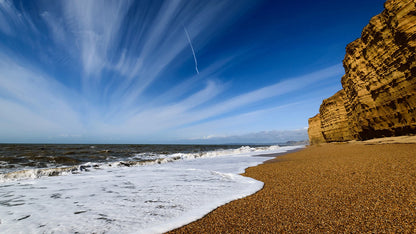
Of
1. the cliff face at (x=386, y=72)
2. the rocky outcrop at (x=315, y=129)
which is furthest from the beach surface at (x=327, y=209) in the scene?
the rocky outcrop at (x=315, y=129)

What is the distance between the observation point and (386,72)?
39.1 ft

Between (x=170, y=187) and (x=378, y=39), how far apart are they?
1685 centimetres

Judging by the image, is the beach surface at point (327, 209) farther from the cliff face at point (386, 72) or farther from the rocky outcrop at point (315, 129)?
the rocky outcrop at point (315, 129)

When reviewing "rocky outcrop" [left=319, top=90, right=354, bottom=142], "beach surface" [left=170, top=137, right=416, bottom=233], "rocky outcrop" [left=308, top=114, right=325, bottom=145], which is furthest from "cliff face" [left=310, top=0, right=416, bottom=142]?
"rocky outcrop" [left=308, top=114, right=325, bottom=145]

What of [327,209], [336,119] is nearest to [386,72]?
[336,119]

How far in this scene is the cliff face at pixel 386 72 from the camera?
10023mm

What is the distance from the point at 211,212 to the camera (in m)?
3.15

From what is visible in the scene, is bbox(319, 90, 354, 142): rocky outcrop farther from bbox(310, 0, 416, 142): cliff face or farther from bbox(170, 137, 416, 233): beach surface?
bbox(170, 137, 416, 233): beach surface

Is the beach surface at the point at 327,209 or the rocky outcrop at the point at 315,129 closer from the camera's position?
the beach surface at the point at 327,209

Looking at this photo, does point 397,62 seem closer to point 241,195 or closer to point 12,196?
point 241,195

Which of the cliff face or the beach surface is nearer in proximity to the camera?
the beach surface

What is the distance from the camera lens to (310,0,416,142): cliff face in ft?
32.9

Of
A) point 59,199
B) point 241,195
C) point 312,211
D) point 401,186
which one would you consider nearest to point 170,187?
point 241,195

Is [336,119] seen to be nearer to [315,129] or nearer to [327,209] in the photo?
[315,129]
